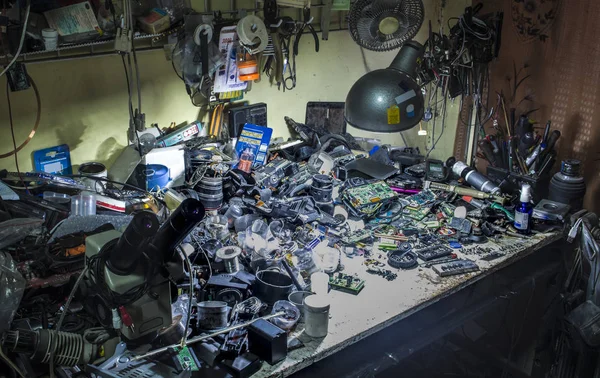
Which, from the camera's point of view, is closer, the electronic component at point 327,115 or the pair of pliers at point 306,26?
the pair of pliers at point 306,26

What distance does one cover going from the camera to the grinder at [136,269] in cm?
152

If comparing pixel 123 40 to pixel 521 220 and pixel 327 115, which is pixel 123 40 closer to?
pixel 327 115

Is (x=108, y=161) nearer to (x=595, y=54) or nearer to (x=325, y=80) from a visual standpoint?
(x=325, y=80)

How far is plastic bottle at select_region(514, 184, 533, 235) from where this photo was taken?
243cm

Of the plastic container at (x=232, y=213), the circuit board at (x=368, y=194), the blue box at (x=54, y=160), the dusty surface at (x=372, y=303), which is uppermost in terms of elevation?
the blue box at (x=54, y=160)

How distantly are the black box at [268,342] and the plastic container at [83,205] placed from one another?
91cm

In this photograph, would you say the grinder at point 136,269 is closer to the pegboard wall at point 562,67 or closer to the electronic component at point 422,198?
the electronic component at point 422,198

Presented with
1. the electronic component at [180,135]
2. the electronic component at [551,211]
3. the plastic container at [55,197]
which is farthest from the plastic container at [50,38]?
the electronic component at [551,211]

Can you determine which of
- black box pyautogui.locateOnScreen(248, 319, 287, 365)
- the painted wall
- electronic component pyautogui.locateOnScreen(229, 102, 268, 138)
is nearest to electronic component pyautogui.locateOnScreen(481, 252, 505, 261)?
black box pyautogui.locateOnScreen(248, 319, 287, 365)

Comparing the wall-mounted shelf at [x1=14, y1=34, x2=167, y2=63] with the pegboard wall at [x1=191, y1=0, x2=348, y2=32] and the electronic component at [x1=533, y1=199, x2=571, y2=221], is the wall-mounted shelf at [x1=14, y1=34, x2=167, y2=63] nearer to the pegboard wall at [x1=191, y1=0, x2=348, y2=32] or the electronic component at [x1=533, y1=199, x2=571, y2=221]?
the pegboard wall at [x1=191, y1=0, x2=348, y2=32]

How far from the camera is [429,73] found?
9.84ft

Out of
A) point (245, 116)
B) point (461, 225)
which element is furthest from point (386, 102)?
point (245, 116)

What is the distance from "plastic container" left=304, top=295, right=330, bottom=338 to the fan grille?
57.5 inches

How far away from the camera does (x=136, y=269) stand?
1.57m
